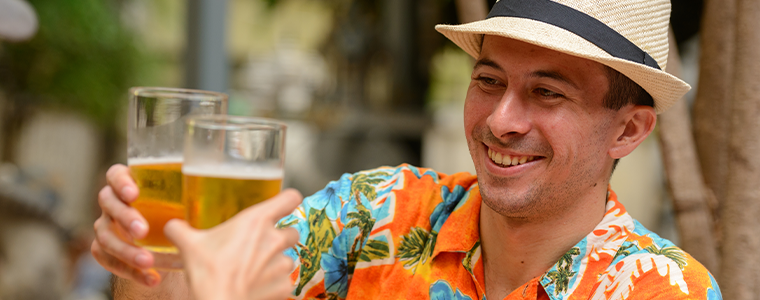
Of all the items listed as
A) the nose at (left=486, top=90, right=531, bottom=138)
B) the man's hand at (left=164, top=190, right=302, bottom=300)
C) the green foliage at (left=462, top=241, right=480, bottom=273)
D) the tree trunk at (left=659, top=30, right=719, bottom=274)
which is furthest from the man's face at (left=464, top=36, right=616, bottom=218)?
the man's hand at (left=164, top=190, right=302, bottom=300)

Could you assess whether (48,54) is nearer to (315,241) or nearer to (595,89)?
(315,241)

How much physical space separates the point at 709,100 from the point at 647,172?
23.3 ft

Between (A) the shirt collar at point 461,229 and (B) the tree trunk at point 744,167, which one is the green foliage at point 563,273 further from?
(B) the tree trunk at point 744,167

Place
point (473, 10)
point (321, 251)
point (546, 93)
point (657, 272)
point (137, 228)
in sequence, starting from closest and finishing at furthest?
point (137, 228), point (657, 272), point (546, 93), point (321, 251), point (473, 10)

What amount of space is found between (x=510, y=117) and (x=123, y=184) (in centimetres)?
91

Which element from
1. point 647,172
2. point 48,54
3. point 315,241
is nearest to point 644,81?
point 315,241

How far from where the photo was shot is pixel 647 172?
864 cm

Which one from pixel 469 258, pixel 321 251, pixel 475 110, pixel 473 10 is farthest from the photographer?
pixel 473 10

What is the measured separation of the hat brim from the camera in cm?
149

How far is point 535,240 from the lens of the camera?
1.73 meters

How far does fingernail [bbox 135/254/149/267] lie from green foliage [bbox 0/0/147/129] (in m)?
5.06

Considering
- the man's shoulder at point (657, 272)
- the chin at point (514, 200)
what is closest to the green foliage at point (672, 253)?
the man's shoulder at point (657, 272)

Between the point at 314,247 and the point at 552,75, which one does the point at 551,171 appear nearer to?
the point at 552,75

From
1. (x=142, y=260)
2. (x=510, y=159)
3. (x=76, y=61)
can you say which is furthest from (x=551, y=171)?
(x=76, y=61)
